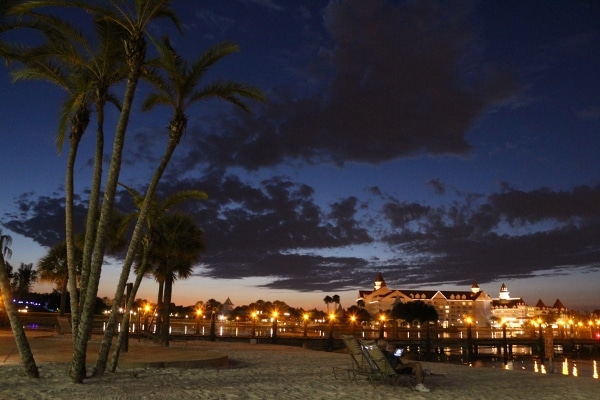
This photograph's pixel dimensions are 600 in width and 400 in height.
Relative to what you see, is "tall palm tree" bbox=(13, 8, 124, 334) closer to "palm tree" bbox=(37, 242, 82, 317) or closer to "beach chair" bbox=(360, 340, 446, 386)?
"beach chair" bbox=(360, 340, 446, 386)

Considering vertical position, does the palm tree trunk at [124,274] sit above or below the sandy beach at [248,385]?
above

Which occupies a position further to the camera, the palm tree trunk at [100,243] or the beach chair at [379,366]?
the beach chair at [379,366]

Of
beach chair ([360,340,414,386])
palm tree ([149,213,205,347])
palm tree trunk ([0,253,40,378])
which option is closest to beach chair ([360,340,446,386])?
beach chair ([360,340,414,386])

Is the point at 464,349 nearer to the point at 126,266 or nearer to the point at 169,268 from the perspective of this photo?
the point at 169,268

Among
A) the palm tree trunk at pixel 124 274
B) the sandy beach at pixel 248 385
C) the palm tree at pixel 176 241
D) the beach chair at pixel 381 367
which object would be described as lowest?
the sandy beach at pixel 248 385

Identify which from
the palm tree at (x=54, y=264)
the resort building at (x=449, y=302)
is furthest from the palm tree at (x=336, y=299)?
the palm tree at (x=54, y=264)

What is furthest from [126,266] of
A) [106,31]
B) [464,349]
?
[464,349]

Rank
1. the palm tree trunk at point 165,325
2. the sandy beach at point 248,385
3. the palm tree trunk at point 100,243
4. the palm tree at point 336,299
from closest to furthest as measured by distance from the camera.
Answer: the sandy beach at point 248,385 < the palm tree trunk at point 100,243 < the palm tree trunk at point 165,325 < the palm tree at point 336,299

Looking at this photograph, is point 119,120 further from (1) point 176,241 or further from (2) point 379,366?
(1) point 176,241

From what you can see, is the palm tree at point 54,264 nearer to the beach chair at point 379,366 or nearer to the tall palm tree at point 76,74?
the tall palm tree at point 76,74

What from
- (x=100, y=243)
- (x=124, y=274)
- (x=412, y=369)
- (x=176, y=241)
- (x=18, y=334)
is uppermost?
(x=176, y=241)

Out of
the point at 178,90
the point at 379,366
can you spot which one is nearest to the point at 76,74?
the point at 178,90

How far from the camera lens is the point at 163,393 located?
9.83 m

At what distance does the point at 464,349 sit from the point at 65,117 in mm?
47283
